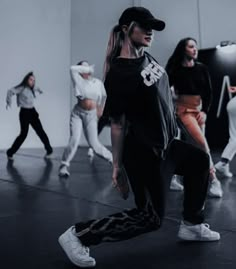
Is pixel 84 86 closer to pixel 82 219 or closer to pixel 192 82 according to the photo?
pixel 192 82

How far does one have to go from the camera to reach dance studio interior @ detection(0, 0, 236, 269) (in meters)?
2.21

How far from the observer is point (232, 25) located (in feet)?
30.0

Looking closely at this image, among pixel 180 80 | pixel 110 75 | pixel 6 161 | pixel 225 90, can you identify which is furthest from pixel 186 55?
pixel 225 90

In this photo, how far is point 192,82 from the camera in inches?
148

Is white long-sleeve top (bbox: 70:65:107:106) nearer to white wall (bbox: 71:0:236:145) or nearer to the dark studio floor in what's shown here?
the dark studio floor

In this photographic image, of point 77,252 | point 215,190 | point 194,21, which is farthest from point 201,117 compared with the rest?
point 194,21

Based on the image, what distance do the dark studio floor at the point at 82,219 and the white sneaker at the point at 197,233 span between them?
4 cm

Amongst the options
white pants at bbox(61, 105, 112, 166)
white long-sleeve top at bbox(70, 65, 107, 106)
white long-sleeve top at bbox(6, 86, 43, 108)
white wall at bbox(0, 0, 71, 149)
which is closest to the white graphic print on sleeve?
white long-sleeve top at bbox(70, 65, 107, 106)

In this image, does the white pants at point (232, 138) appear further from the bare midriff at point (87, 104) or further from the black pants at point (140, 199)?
the black pants at point (140, 199)

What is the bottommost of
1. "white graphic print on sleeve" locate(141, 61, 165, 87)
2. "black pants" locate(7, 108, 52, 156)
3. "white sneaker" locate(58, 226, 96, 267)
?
"black pants" locate(7, 108, 52, 156)

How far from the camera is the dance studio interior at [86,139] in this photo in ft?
7.27

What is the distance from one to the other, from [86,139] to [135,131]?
3.38 m

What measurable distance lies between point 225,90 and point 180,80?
5730 millimetres

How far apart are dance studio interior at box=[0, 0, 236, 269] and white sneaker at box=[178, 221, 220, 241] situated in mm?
17
